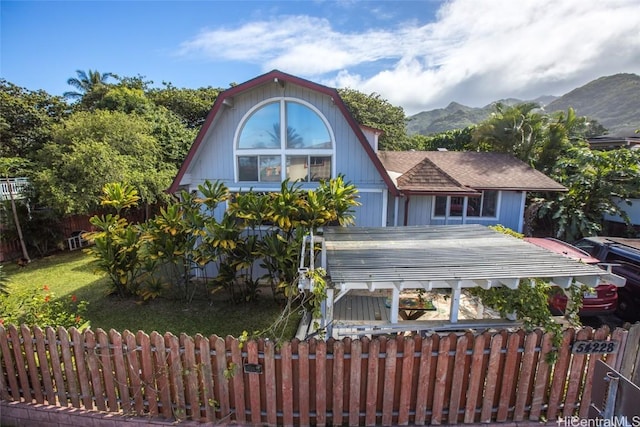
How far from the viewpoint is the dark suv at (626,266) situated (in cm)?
636

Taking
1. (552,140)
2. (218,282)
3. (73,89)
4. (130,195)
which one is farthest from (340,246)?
(73,89)

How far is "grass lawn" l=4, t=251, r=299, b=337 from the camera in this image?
6.62 meters

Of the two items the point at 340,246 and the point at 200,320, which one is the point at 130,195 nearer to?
the point at 200,320

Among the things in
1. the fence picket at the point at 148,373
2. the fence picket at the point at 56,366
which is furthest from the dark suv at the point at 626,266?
the fence picket at the point at 56,366

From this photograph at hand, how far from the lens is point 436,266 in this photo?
14.7ft

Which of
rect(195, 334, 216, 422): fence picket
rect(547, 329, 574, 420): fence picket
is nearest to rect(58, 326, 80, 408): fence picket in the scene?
rect(195, 334, 216, 422): fence picket

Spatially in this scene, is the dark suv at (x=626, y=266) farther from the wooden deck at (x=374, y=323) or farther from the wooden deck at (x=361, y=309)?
the wooden deck at (x=361, y=309)

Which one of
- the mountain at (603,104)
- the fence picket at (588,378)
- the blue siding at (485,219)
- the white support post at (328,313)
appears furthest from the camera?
the mountain at (603,104)

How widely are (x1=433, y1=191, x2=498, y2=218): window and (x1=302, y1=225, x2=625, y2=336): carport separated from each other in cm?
500

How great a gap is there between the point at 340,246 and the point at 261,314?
9.92ft

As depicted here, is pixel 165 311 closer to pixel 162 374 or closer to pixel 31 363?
pixel 31 363

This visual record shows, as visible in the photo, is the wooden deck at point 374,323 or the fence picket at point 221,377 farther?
the wooden deck at point 374,323

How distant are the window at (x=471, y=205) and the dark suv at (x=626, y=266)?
13.7 feet

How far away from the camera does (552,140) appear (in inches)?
607
